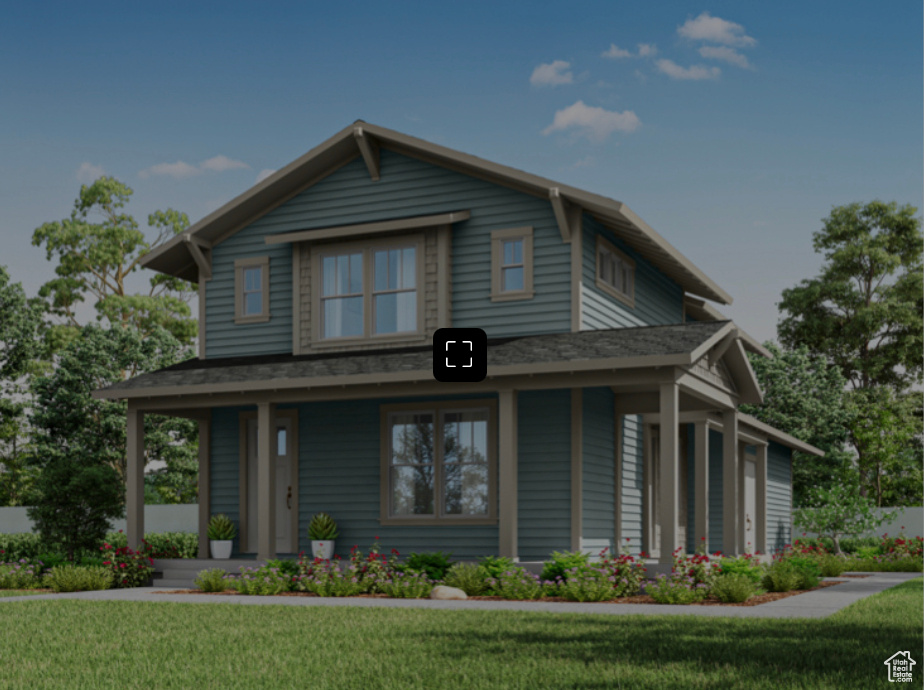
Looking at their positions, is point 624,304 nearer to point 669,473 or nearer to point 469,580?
point 669,473

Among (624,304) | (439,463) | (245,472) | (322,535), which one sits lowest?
(322,535)

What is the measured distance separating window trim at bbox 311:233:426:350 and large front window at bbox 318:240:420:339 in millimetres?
18

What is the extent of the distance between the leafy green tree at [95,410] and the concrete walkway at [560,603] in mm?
15971

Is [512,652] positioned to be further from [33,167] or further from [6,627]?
[33,167]

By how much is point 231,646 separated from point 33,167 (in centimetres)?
3745

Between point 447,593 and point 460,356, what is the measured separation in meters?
3.33

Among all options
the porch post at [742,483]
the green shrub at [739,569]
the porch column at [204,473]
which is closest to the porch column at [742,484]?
the porch post at [742,483]

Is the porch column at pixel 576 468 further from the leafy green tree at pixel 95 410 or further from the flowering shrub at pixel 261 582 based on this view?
the leafy green tree at pixel 95 410

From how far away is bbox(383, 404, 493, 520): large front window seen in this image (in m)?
18.0

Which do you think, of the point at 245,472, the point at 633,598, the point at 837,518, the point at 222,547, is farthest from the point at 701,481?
the point at 837,518

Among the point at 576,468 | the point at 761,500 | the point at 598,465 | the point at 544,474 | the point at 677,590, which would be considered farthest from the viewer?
the point at 761,500

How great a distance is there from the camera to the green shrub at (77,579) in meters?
17.3

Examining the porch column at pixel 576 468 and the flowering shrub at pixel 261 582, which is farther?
the porch column at pixel 576 468

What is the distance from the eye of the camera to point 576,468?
17.0m
